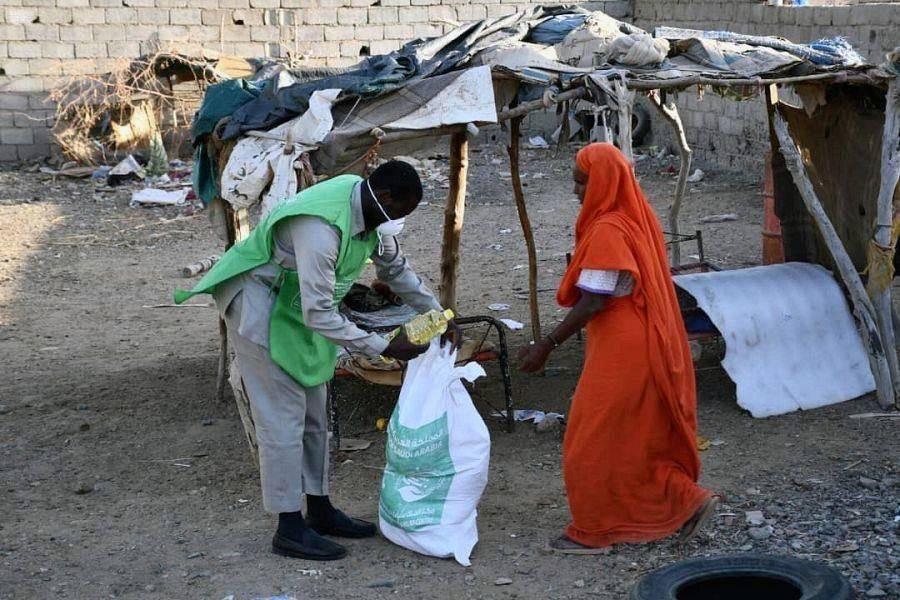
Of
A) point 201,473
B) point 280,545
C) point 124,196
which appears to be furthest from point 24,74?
point 280,545

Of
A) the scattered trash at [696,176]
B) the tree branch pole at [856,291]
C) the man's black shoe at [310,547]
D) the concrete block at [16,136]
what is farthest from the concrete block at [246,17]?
the man's black shoe at [310,547]

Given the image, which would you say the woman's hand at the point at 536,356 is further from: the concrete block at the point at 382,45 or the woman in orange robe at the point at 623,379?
the concrete block at the point at 382,45

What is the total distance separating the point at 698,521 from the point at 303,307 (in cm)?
168

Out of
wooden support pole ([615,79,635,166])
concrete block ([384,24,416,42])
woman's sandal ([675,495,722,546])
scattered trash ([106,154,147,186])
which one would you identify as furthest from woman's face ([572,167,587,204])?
concrete block ([384,24,416,42])

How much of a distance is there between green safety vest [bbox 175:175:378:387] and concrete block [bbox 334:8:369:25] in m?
12.8

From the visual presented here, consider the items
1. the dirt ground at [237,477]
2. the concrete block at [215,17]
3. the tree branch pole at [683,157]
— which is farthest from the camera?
the concrete block at [215,17]

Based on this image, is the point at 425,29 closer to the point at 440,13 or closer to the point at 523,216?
the point at 440,13

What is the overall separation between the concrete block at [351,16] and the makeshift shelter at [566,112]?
992cm

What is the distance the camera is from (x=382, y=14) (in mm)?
16453

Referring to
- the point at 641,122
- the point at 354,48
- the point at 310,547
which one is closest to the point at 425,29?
the point at 354,48

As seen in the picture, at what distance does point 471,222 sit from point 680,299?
5.43 metres

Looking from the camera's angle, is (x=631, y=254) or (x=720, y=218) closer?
(x=631, y=254)

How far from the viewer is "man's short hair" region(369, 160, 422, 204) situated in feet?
12.6

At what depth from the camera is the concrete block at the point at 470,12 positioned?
656 inches
